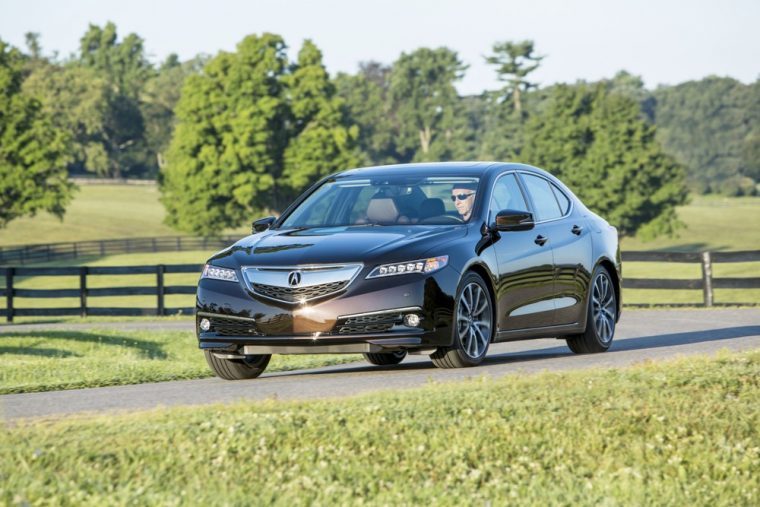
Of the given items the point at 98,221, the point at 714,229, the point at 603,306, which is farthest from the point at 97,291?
the point at 714,229

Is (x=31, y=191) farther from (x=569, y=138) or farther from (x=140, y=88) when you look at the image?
(x=140, y=88)

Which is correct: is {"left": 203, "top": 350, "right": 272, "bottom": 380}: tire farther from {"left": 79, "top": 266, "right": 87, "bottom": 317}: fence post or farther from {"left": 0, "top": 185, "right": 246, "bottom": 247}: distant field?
{"left": 0, "top": 185, "right": 246, "bottom": 247}: distant field

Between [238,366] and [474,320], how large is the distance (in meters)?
2.00

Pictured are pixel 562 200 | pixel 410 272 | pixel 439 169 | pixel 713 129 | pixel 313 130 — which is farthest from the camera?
pixel 713 129

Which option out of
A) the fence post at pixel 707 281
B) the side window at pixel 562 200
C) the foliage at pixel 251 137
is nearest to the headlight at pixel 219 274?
the side window at pixel 562 200

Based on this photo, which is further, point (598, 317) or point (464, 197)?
point (598, 317)

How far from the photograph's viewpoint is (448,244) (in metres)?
10.6

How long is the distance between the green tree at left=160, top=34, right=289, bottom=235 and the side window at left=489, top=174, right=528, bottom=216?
5829 cm

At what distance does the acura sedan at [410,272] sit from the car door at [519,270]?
0.02m

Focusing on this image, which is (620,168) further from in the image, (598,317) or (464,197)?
(464,197)

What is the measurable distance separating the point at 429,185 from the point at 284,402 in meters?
3.74

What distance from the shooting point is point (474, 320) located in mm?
10961

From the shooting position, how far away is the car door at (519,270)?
37.3 ft

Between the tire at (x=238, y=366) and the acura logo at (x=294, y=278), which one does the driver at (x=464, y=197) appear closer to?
the acura logo at (x=294, y=278)
